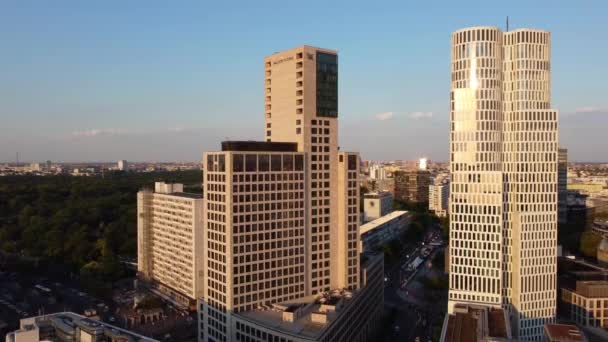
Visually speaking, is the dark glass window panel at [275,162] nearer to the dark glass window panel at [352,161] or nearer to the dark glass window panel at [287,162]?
the dark glass window panel at [287,162]

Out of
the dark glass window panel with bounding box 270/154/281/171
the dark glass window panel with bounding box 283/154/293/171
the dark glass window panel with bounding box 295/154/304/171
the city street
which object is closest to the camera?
Result: the dark glass window panel with bounding box 270/154/281/171

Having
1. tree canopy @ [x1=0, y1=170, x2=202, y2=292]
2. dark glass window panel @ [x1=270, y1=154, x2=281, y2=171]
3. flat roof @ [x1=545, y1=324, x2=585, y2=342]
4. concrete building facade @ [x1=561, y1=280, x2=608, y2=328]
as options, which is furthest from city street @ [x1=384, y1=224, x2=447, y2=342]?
tree canopy @ [x1=0, y1=170, x2=202, y2=292]

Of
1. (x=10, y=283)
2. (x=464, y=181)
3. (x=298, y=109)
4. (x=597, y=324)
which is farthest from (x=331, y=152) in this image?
(x=10, y=283)

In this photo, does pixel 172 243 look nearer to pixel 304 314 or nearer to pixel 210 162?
pixel 210 162

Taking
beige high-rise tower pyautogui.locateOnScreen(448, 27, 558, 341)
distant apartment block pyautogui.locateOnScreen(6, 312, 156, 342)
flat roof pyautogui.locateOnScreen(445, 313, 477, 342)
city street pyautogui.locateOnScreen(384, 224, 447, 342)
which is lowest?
city street pyautogui.locateOnScreen(384, 224, 447, 342)

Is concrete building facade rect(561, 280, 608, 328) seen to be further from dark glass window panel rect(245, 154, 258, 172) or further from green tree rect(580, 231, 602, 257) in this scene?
dark glass window panel rect(245, 154, 258, 172)

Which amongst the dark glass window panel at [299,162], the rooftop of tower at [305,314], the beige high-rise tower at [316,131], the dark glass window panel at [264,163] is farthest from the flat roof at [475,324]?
the dark glass window panel at [264,163]
